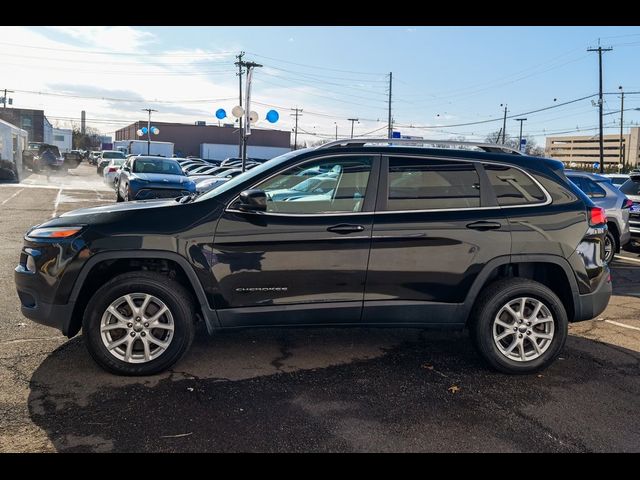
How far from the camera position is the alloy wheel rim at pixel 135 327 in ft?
13.3

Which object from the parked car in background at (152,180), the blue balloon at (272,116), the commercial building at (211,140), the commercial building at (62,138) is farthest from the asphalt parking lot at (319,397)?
the commercial building at (62,138)

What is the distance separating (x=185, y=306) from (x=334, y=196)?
147cm

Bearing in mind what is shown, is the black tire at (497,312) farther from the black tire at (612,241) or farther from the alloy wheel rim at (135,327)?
the black tire at (612,241)

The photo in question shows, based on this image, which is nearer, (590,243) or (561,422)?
(561,422)

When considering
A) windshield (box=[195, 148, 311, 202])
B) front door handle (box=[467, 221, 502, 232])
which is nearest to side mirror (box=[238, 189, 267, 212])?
windshield (box=[195, 148, 311, 202])

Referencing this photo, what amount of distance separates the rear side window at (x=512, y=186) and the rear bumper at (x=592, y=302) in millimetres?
902

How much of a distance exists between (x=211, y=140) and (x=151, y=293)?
8591 cm

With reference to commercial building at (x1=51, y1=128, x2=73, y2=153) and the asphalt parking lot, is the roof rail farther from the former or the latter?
commercial building at (x1=51, y1=128, x2=73, y2=153)

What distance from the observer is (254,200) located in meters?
4.02
